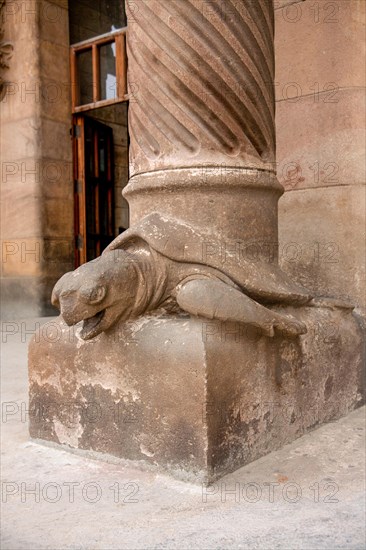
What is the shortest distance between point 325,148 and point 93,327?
65.9 inches

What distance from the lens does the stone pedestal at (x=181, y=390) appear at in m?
1.79

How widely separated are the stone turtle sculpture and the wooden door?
438cm

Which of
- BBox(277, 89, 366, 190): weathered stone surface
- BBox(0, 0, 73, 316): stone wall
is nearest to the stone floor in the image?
BBox(277, 89, 366, 190): weathered stone surface

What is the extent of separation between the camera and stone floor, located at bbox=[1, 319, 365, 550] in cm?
146

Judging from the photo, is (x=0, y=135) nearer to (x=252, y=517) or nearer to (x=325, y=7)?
(x=325, y=7)

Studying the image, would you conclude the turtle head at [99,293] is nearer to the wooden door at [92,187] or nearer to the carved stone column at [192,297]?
the carved stone column at [192,297]

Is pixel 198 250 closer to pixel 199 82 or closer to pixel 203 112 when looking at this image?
pixel 203 112

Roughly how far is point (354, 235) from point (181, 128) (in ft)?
3.91

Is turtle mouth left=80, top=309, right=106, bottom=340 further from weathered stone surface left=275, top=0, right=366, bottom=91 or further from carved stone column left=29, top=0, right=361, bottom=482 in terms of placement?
weathered stone surface left=275, top=0, right=366, bottom=91

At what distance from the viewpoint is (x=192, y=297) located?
1869 mm

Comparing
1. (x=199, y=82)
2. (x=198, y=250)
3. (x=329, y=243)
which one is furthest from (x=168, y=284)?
(x=329, y=243)

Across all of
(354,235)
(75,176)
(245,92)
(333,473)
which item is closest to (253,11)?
(245,92)

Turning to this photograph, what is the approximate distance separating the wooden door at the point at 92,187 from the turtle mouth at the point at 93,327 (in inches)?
178

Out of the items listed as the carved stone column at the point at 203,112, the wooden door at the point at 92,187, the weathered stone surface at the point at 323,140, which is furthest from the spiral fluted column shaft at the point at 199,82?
the wooden door at the point at 92,187
